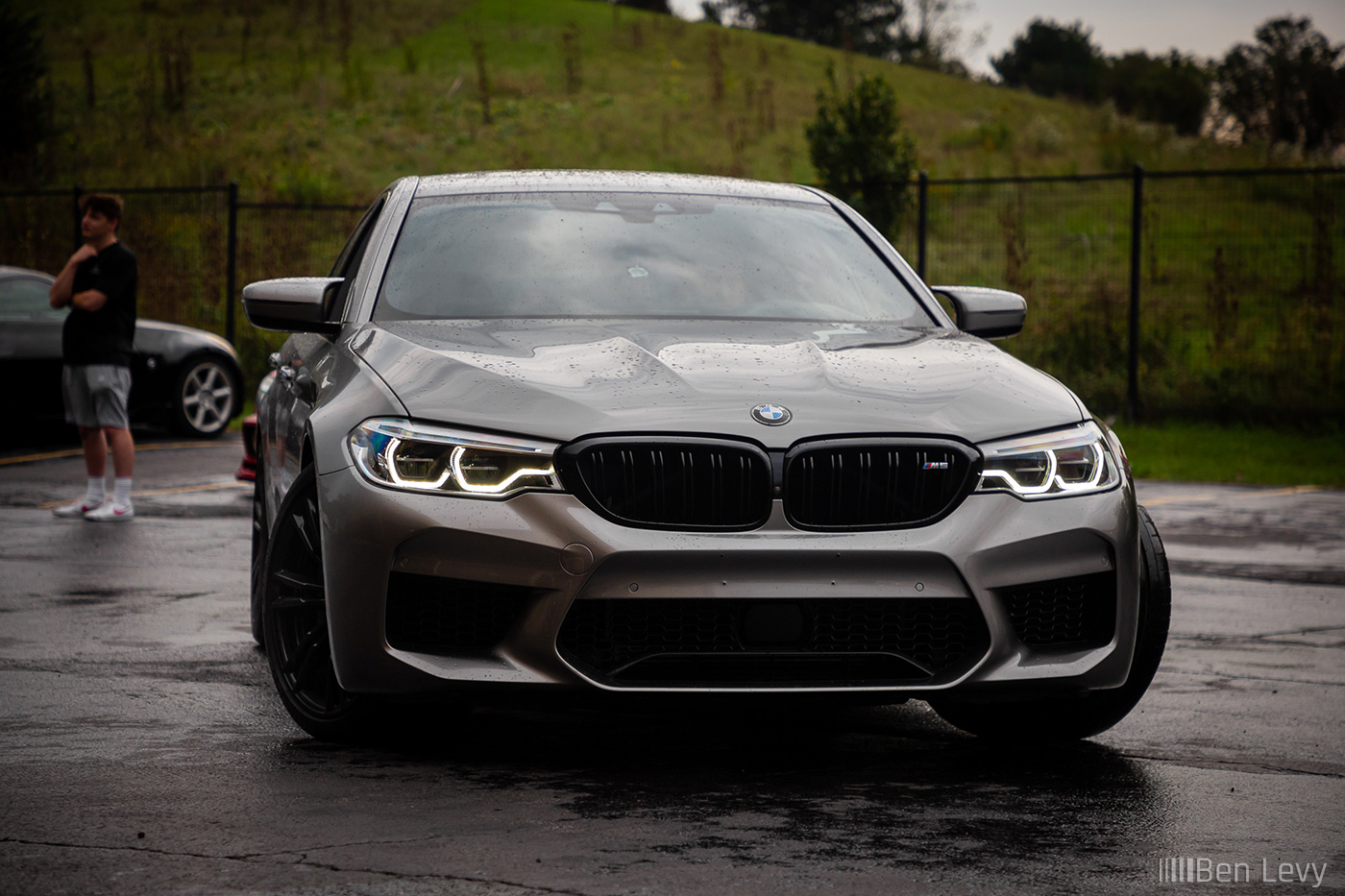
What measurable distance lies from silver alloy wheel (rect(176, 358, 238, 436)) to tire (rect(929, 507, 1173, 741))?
11.8 m

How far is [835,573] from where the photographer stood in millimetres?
4066

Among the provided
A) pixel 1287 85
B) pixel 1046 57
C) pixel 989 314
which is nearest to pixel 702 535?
pixel 989 314

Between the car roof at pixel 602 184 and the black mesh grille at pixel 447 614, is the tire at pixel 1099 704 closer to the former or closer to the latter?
the black mesh grille at pixel 447 614

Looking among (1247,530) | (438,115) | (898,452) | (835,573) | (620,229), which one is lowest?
(1247,530)

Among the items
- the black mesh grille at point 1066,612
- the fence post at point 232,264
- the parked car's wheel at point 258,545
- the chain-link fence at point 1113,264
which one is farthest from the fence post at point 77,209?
the black mesh grille at point 1066,612

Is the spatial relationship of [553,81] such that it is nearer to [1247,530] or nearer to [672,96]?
[672,96]

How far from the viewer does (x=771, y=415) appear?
4195mm

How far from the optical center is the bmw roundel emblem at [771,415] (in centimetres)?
418

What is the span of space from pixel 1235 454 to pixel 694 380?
11.7m

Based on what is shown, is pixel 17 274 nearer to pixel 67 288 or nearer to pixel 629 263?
pixel 67 288

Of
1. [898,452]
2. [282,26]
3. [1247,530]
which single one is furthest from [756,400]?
[282,26]

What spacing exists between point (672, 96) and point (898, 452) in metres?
49.6

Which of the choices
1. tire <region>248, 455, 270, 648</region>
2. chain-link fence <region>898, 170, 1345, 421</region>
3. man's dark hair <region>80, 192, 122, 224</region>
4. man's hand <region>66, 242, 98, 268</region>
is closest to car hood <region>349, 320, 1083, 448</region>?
tire <region>248, 455, 270, 648</region>

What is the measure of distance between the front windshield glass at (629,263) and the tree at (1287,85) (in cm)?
1495
